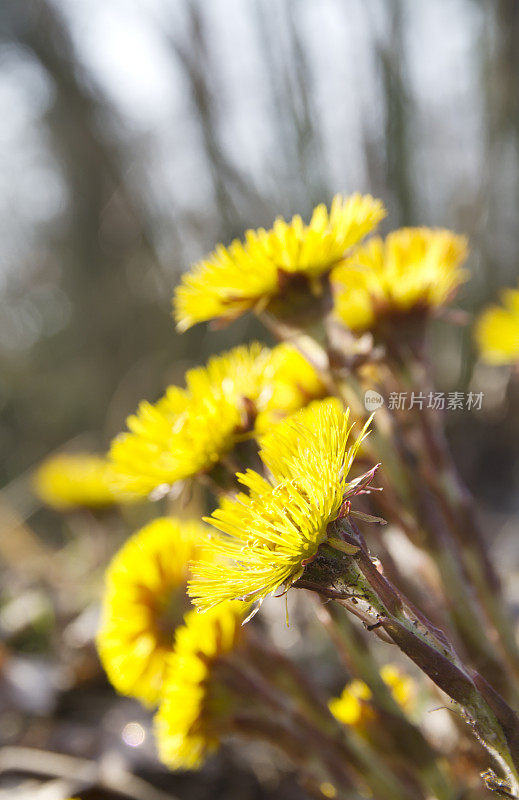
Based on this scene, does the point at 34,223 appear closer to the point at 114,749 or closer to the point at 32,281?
the point at 32,281

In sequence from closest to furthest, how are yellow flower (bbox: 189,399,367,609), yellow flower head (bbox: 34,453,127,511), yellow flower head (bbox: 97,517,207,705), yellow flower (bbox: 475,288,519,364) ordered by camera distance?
yellow flower (bbox: 189,399,367,609)
yellow flower head (bbox: 97,517,207,705)
yellow flower (bbox: 475,288,519,364)
yellow flower head (bbox: 34,453,127,511)

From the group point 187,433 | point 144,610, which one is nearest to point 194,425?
point 187,433

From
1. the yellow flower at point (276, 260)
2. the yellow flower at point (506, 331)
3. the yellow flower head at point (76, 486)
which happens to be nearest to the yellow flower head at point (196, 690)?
the yellow flower at point (276, 260)

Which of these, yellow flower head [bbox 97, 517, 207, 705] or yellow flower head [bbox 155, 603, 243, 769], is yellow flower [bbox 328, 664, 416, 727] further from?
yellow flower head [bbox 97, 517, 207, 705]

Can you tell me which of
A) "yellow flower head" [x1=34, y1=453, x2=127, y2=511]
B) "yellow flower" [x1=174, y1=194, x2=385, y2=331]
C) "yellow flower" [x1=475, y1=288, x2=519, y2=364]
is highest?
"yellow flower" [x1=174, y1=194, x2=385, y2=331]

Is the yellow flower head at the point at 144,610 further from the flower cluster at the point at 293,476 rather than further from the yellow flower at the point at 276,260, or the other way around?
the yellow flower at the point at 276,260

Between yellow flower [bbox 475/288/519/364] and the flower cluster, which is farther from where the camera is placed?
yellow flower [bbox 475/288/519/364]

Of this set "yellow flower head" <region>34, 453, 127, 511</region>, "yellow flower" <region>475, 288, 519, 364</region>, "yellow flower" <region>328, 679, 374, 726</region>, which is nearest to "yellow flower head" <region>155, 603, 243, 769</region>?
"yellow flower" <region>328, 679, 374, 726</region>

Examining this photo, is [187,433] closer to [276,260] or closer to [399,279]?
[276,260]

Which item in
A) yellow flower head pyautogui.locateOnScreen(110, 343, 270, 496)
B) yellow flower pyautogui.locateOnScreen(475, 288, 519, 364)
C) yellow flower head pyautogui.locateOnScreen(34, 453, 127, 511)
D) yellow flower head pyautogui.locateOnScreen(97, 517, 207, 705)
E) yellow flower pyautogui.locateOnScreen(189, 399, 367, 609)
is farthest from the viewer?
yellow flower head pyautogui.locateOnScreen(34, 453, 127, 511)
